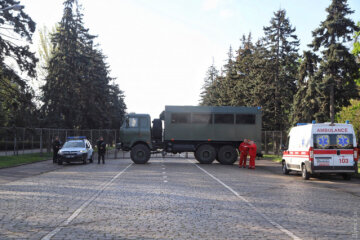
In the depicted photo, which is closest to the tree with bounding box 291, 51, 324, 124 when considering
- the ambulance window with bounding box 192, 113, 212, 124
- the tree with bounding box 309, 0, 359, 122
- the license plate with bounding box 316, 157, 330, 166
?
the tree with bounding box 309, 0, 359, 122

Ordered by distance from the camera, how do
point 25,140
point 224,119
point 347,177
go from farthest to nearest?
1. point 25,140
2. point 224,119
3. point 347,177

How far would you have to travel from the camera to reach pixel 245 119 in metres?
29.3

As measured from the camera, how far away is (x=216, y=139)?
29031 mm

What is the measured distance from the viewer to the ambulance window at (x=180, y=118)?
95.0 ft

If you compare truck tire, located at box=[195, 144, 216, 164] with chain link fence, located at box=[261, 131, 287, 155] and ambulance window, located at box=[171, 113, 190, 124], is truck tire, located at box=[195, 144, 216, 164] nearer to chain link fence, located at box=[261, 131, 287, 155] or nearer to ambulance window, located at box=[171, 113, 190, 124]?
ambulance window, located at box=[171, 113, 190, 124]

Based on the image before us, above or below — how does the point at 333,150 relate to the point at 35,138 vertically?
below

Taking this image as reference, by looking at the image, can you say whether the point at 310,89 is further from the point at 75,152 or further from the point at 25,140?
the point at 25,140

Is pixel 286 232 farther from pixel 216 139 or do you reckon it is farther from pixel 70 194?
pixel 216 139

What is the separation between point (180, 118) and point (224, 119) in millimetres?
2929

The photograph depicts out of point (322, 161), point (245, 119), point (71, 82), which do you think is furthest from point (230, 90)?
point (322, 161)

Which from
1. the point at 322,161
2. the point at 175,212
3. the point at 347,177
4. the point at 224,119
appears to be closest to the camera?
the point at 175,212

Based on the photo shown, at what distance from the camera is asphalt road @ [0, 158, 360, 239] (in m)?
7.14

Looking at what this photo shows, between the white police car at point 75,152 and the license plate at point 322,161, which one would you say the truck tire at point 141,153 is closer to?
the white police car at point 75,152

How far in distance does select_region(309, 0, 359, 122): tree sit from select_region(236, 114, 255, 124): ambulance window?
18.9ft
